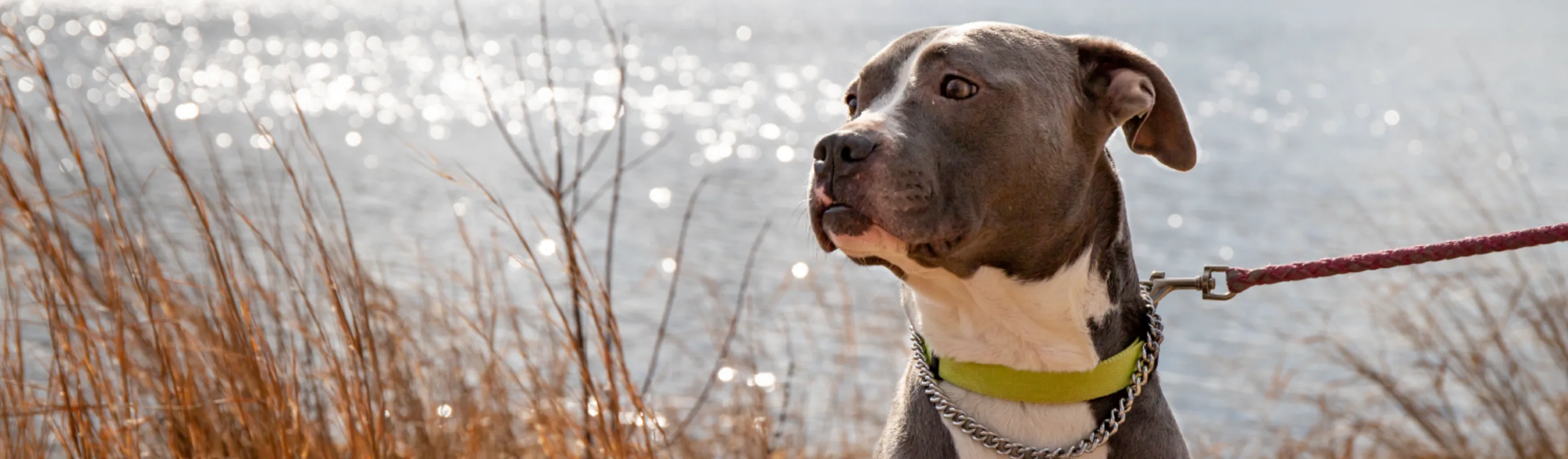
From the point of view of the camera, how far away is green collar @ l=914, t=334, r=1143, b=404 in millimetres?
2445

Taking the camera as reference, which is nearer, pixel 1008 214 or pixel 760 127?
pixel 1008 214

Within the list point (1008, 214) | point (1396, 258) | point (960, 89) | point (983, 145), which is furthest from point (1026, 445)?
point (1396, 258)

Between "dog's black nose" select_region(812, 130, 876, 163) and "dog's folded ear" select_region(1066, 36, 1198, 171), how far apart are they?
0.58 meters

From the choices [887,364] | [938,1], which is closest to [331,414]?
[887,364]

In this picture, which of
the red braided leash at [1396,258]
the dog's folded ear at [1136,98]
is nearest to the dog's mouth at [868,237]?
the dog's folded ear at [1136,98]

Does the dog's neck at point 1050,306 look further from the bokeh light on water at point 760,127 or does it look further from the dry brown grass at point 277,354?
the dry brown grass at point 277,354

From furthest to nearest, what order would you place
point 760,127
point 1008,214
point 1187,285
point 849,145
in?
point 760,127
point 1187,285
point 1008,214
point 849,145

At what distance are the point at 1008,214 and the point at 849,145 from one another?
1.13 ft

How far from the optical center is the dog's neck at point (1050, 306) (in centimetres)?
243

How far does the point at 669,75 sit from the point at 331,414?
27905 millimetres

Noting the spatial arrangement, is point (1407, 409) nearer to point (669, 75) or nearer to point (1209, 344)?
point (1209, 344)

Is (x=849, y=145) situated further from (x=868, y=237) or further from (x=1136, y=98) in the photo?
(x=1136, y=98)

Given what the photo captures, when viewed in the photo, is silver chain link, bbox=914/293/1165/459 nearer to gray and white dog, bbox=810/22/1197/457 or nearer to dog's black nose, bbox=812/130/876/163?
gray and white dog, bbox=810/22/1197/457

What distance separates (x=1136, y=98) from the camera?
8.23 ft
